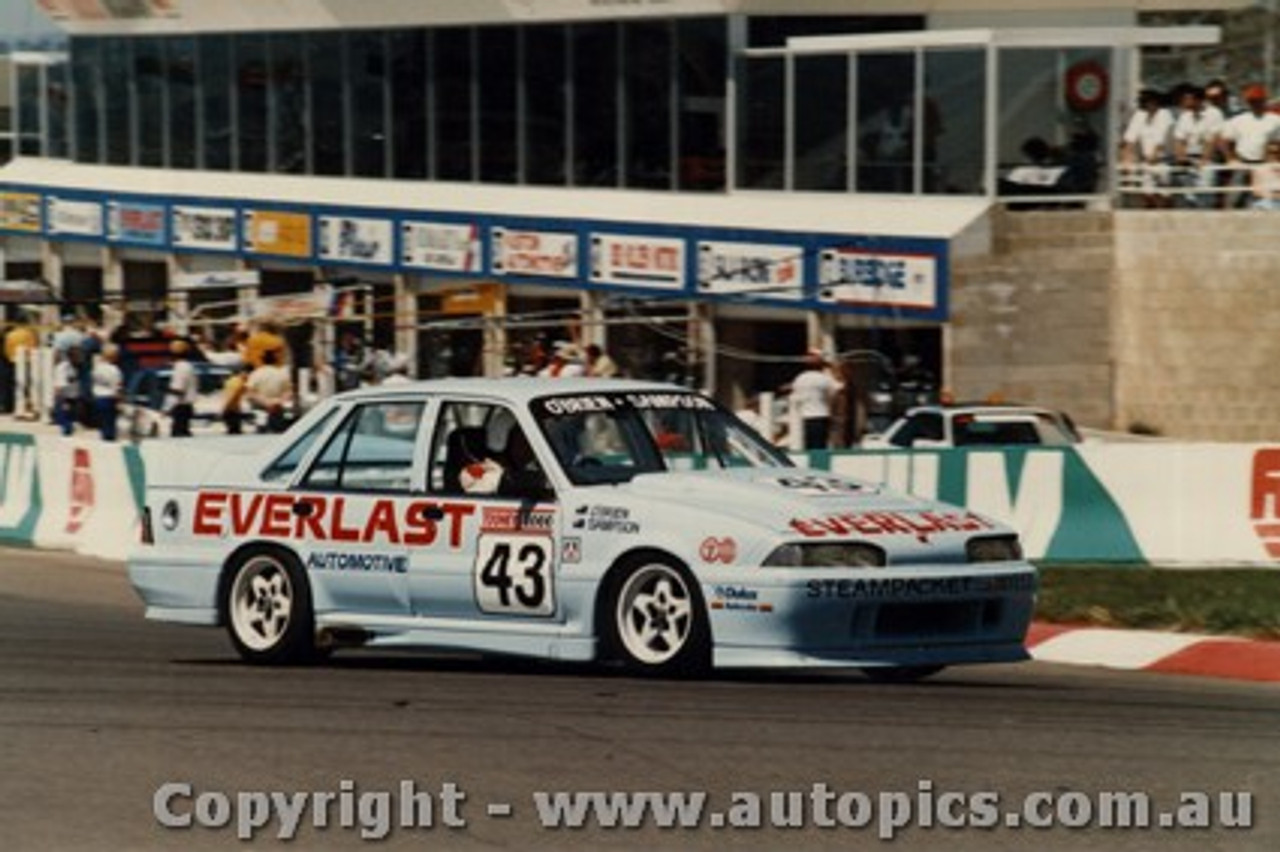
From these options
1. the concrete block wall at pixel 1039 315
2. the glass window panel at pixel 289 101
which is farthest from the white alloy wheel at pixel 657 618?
the glass window panel at pixel 289 101

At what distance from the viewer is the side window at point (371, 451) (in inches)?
561

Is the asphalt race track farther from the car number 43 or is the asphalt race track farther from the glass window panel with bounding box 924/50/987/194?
the glass window panel with bounding box 924/50/987/194

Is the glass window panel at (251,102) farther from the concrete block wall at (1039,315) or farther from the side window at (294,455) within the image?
the side window at (294,455)

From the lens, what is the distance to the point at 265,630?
14.4 metres

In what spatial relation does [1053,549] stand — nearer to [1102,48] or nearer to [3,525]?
[3,525]

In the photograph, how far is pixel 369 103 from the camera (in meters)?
45.5

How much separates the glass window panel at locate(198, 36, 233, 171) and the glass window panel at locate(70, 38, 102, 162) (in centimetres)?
387

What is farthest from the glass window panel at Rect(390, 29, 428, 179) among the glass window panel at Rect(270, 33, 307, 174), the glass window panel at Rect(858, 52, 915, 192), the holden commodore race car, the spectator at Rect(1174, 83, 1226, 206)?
the holden commodore race car

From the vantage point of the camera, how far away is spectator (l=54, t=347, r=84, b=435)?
114ft

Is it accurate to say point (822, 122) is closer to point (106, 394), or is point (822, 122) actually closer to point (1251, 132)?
point (1251, 132)

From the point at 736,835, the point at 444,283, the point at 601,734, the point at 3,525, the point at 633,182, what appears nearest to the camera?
the point at 736,835

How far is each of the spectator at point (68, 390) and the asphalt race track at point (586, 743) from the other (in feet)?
67.8

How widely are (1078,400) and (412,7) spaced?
14226 mm

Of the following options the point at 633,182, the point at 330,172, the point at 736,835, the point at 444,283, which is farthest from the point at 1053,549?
the point at 330,172
